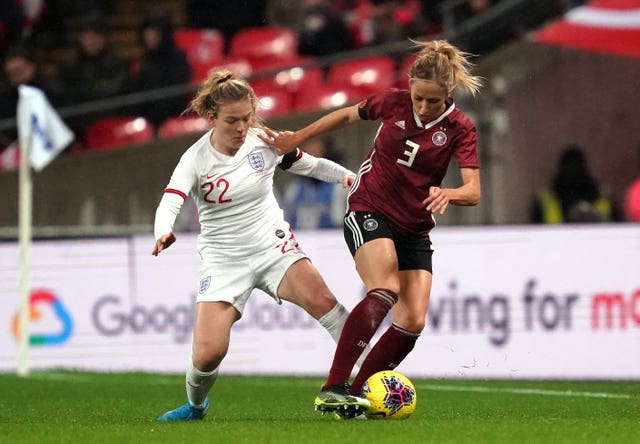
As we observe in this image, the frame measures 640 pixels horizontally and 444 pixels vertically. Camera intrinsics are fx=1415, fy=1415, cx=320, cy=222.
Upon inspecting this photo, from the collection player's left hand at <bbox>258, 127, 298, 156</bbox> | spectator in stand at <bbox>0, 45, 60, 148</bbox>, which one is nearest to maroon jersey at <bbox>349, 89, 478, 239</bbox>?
player's left hand at <bbox>258, 127, 298, 156</bbox>

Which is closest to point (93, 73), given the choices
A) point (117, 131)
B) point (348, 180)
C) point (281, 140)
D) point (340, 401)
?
point (117, 131)

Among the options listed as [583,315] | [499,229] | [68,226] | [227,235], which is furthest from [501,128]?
[227,235]

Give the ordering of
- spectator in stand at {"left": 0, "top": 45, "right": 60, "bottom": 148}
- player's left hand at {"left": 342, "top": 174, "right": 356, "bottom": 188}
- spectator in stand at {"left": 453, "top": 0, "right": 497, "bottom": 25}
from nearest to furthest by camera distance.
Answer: player's left hand at {"left": 342, "top": 174, "right": 356, "bottom": 188}
spectator in stand at {"left": 453, "top": 0, "right": 497, "bottom": 25}
spectator in stand at {"left": 0, "top": 45, "right": 60, "bottom": 148}

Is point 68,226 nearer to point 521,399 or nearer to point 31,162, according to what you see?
point 31,162

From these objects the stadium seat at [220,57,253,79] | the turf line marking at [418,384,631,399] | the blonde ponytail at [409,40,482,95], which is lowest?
the turf line marking at [418,384,631,399]

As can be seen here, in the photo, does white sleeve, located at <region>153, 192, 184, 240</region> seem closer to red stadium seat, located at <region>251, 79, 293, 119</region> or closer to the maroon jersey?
the maroon jersey

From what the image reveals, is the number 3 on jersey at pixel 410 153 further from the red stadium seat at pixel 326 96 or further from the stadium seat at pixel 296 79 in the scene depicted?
the stadium seat at pixel 296 79

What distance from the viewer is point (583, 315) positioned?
12.7 metres

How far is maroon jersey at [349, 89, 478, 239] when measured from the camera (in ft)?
25.2

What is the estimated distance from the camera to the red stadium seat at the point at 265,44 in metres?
17.4

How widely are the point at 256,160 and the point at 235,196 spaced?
24 cm

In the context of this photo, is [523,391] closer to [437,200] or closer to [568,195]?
[568,195]

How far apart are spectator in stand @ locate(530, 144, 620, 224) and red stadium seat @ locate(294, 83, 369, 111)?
2.46 m

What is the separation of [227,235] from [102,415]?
1.46m
